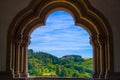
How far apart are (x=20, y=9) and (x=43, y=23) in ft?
1.28

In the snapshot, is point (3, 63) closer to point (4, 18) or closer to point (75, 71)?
point (4, 18)

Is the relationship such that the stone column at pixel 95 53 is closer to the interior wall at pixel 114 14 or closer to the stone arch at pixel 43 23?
the stone arch at pixel 43 23

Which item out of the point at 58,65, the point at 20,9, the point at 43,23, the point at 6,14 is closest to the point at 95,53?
the point at 58,65

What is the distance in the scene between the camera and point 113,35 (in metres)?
3.28

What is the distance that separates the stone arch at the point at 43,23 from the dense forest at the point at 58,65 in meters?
0.11

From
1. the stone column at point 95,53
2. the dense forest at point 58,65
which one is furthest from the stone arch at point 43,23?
the dense forest at point 58,65

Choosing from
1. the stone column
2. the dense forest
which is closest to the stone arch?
the stone column

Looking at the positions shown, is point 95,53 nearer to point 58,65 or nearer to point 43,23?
point 58,65

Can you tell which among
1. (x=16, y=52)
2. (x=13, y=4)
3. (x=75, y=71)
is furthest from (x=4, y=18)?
(x=75, y=71)

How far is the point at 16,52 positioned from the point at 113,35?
1.23 metres

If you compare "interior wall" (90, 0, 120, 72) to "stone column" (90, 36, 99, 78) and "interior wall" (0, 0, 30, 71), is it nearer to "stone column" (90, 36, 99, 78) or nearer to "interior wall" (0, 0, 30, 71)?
"stone column" (90, 36, 99, 78)

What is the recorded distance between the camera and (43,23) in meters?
3.58

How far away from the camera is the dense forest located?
11.8 ft

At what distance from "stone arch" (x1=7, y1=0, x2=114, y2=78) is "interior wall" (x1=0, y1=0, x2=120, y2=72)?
0.17 feet
